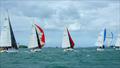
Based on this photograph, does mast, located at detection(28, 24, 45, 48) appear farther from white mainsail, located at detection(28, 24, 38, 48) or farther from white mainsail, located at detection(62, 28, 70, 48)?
white mainsail, located at detection(62, 28, 70, 48)

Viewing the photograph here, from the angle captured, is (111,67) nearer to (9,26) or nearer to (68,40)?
(9,26)

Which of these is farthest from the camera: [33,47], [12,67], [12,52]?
[33,47]

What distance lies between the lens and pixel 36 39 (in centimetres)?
8556

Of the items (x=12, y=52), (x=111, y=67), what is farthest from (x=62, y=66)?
(x=12, y=52)

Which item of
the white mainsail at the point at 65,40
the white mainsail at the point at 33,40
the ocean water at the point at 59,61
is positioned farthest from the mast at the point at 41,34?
the ocean water at the point at 59,61

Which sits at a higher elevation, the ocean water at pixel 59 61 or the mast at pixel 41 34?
the mast at pixel 41 34

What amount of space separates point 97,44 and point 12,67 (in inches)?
2764

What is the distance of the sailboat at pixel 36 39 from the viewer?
278ft

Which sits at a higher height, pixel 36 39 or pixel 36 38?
pixel 36 38

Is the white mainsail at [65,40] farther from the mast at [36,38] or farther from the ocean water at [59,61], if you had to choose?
the ocean water at [59,61]

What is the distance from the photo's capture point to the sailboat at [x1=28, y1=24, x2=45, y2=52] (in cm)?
8488

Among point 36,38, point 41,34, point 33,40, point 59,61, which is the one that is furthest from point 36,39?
point 59,61

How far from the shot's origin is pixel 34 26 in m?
86.1

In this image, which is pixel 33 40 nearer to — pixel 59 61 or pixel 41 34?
pixel 41 34
